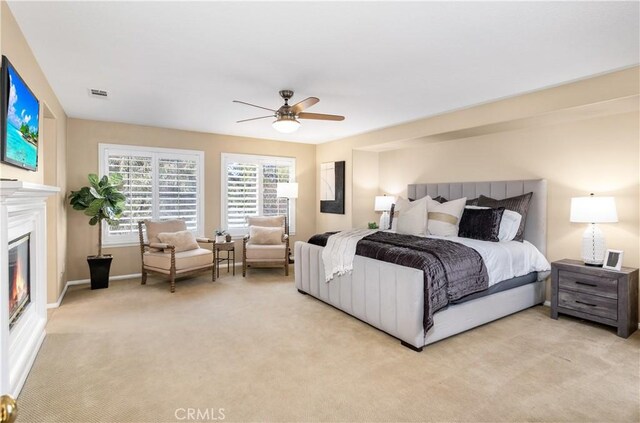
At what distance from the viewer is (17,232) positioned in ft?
7.95

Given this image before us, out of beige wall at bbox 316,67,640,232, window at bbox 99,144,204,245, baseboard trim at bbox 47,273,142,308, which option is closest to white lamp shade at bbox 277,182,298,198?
beige wall at bbox 316,67,640,232

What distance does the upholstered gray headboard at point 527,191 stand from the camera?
163 inches

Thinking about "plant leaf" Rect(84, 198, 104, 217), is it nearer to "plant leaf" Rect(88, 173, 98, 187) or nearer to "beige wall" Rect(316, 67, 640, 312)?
"plant leaf" Rect(88, 173, 98, 187)

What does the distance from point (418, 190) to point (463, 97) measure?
197 cm

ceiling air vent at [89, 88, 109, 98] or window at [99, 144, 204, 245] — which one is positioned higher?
ceiling air vent at [89, 88, 109, 98]

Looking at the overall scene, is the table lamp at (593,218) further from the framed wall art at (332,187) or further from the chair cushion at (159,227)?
the chair cushion at (159,227)

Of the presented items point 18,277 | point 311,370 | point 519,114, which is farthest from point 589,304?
point 18,277

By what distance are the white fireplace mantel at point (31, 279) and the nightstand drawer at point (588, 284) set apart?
15.2 ft

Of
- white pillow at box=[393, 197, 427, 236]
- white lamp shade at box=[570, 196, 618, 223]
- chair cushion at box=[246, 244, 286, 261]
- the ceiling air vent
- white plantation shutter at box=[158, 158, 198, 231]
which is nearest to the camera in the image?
white lamp shade at box=[570, 196, 618, 223]

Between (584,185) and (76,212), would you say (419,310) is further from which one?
(76,212)

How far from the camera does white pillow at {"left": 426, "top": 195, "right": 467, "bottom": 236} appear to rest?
4.31 m

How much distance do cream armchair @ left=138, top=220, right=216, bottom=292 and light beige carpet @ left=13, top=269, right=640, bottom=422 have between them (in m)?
0.97

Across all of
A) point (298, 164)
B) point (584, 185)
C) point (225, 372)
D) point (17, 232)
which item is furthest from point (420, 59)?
point (298, 164)

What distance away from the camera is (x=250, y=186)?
6559 mm
